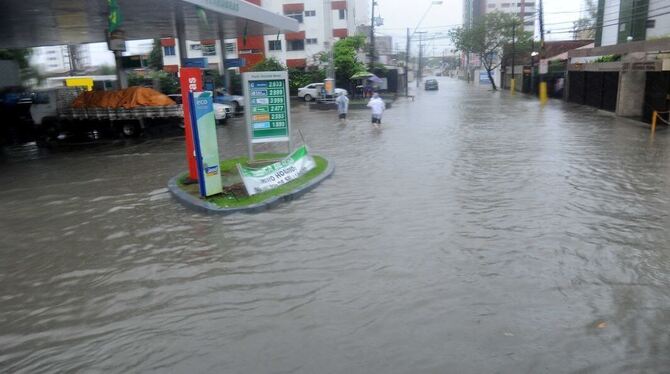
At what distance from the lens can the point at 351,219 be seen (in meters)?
9.05

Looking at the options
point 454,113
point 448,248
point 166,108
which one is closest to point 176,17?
point 166,108

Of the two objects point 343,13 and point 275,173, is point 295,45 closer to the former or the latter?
point 343,13

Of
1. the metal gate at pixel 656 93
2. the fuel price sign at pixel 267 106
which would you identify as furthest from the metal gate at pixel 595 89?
the fuel price sign at pixel 267 106

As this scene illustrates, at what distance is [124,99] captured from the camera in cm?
2220

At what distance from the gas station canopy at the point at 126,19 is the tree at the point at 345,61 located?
Result: 13436 mm

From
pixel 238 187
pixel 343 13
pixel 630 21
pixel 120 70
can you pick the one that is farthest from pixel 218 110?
pixel 343 13

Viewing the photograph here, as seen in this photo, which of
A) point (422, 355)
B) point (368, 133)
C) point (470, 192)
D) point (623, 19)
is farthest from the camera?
point (623, 19)

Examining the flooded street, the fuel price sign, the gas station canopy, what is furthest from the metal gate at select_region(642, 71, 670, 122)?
the fuel price sign

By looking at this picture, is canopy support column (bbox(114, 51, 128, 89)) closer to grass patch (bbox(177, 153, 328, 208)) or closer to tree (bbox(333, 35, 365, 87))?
grass patch (bbox(177, 153, 328, 208))

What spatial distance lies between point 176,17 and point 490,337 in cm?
2307

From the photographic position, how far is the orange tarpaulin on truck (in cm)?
2205

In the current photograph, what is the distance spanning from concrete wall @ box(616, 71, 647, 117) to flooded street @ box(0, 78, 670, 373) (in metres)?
13.4

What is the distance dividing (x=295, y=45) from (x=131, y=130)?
37.8 metres

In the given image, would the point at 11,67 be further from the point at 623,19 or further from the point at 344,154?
the point at 623,19
